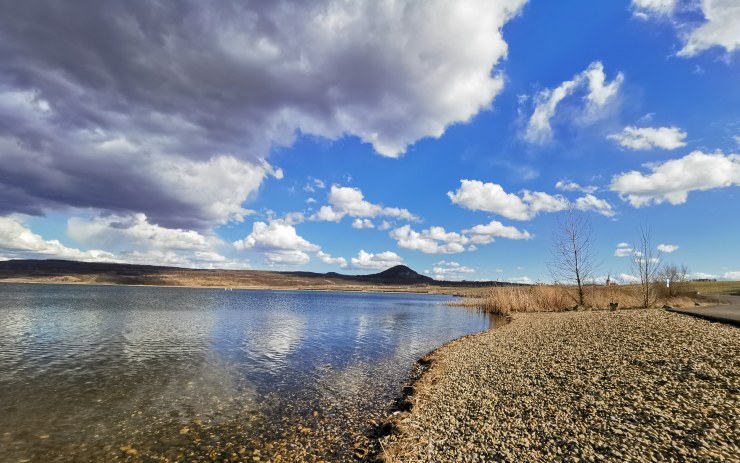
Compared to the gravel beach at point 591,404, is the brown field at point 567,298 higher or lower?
higher

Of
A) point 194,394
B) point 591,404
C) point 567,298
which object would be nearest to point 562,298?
point 567,298

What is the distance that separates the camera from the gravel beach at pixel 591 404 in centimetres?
929

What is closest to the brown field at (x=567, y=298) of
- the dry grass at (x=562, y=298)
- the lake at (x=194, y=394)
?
the dry grass at (x=562, y=298)

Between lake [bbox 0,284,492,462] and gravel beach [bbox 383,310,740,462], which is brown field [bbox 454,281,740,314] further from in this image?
gravel beach [bbox 383,310,740,462]

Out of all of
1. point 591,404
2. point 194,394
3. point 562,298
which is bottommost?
point 194,394

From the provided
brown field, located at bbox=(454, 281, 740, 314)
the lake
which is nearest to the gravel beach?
the lake

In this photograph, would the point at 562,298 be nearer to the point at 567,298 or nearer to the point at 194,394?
the point at 567,298

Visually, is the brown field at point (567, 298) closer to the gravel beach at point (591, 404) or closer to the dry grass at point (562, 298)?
the dry grass at point (562, 298)

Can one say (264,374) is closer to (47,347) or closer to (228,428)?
(228,428)

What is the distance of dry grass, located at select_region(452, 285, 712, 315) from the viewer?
45.6m

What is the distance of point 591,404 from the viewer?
11.9 metres

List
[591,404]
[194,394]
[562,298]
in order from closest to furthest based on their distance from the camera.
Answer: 1. [591,404]
2. [194,394]
3. [562,298]

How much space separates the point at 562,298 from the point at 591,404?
4511 cm

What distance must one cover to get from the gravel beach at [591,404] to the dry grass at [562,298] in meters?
29.4
